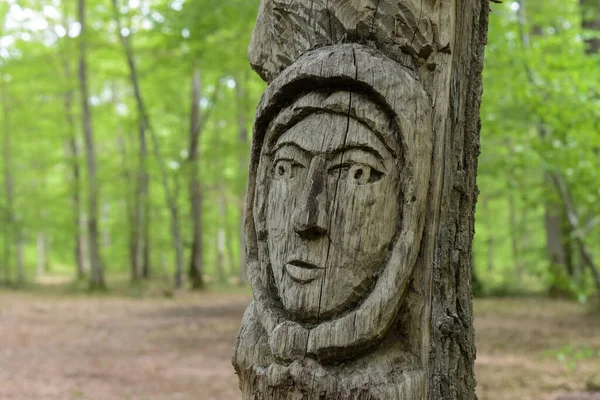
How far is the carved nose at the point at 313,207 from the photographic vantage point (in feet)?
7.86

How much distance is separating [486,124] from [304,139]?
18.2 feet

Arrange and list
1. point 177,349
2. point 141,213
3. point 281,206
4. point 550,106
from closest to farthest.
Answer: point 281,206 < point 550,106 < point 177,349 < point 141,213

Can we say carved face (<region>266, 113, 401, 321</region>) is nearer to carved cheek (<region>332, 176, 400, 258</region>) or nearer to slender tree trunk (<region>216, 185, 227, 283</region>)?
carved cheek (<region>332, 176, 400, 258</region>)

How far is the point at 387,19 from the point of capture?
2.58 meters

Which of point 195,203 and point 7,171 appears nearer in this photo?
point 195,203

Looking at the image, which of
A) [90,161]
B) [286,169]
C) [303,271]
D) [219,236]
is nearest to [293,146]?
[286,169]

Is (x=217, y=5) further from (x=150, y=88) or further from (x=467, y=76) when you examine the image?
(x=150, y=88)

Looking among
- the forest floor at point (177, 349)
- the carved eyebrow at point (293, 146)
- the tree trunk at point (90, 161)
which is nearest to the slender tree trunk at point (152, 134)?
the tree trunk at point (90, 161)

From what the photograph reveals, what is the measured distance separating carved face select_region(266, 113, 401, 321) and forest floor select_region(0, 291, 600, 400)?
330 centimetres

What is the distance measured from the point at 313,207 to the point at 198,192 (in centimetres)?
1521

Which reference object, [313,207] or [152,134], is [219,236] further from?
[313,207]

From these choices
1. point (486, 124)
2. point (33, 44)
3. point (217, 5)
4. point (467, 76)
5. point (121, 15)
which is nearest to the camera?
point (467, 76)

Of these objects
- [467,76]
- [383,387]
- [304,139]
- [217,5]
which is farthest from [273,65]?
[217,5]

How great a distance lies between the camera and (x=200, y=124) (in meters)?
15.9
